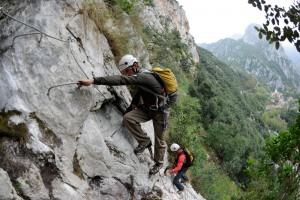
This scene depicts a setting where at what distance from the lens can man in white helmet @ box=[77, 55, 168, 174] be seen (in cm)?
587

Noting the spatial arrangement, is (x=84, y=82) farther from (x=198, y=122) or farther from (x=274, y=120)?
(x=274, y=120)

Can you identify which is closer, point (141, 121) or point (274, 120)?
point (141, 121)

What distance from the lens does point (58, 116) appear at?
215 inches

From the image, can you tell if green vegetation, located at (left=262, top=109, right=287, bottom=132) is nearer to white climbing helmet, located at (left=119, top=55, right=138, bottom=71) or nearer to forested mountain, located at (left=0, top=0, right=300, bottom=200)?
forested mountain, located at (left=0, top=0, right=300, bottom=200)

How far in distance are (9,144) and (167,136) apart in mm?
7358

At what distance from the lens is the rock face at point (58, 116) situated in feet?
15.8

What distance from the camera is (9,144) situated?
474 cm

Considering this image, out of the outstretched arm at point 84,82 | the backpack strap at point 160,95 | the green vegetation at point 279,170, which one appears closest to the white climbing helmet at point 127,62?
the backpack strap at point 160,95

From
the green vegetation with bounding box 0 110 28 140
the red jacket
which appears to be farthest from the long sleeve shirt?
the red jacket

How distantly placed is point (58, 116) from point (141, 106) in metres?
1.98

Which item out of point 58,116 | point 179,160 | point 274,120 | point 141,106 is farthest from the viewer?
point 274,120

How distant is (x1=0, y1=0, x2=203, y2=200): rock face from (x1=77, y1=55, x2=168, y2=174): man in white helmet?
0.29m

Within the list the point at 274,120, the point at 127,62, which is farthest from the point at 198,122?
the point at 274,120

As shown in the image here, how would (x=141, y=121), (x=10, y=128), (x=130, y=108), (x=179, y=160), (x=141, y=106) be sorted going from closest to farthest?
1. (x=10, y=128)
2. (x=141, y=121)
3. (x=141, y=106)
4. (x=130, y=108)
5. (x=179, y=160)
